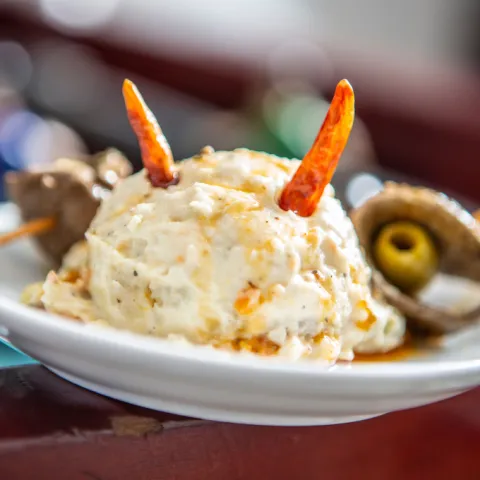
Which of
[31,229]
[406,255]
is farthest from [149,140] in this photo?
[406,255]

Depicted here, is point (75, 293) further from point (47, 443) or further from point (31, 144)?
point (31, 144)

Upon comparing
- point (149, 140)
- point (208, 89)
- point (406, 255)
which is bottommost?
point (208, 89)

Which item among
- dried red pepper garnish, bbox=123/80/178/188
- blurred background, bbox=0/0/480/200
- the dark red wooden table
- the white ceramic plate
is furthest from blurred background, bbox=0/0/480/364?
the white ceramic plate

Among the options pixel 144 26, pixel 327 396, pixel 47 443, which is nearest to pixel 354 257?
pixel 327 396

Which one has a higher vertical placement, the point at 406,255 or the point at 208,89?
the point at 406,255

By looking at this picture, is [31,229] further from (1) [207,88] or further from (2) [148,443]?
(1) [207,88]

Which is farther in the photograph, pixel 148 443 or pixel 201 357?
pixel 148 443

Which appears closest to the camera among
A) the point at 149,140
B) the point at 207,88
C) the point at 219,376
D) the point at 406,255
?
the point at 219,376
